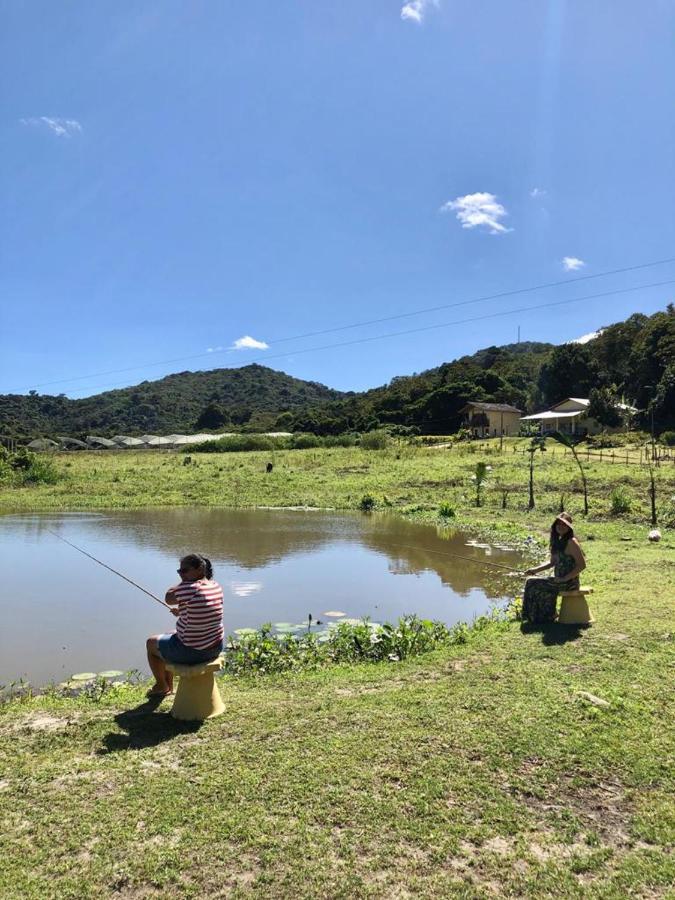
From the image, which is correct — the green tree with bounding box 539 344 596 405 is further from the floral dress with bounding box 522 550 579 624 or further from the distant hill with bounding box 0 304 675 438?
the floral dress with bounding box 522 550 579 624

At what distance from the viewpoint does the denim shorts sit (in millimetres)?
4781

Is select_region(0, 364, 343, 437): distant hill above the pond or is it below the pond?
above

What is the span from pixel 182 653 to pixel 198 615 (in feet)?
1.07

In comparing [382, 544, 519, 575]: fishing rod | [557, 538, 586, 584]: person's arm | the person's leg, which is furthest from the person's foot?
[382, 544, 519, 575]: fishing rod

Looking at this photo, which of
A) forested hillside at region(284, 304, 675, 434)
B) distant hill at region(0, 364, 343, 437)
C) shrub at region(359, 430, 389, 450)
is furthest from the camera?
distant hill at region(0, 364, 343, 437)

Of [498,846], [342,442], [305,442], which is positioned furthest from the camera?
[305,442]

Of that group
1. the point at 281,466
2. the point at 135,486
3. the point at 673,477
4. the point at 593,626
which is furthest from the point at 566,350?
the point at 593,626

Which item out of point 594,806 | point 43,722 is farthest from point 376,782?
point 43,722

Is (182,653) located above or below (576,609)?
above

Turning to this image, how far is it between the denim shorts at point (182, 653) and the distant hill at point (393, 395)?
34.6 m

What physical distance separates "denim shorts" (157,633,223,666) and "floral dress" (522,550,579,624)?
4.14 metres

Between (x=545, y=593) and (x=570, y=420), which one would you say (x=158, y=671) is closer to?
(x=545, y=593)

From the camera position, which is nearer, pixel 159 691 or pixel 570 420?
pixel 159 691

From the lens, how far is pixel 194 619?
4.80 metres
